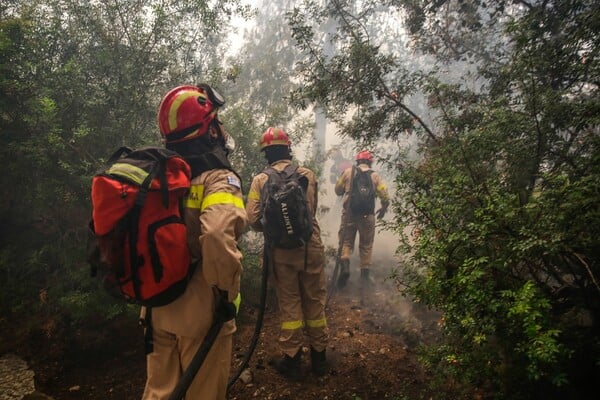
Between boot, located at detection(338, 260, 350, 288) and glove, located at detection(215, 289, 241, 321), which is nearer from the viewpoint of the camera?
glove, located at detection(215, 289, 241, 321)

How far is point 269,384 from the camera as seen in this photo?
3.82 metres

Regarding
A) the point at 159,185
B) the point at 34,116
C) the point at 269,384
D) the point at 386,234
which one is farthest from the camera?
the point at 386,234

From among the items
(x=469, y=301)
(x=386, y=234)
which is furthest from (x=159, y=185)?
(x=386, y=234)

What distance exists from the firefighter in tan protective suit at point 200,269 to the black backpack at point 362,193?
5.45 meters

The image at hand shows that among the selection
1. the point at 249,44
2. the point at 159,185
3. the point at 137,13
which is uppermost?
the point at 249,44

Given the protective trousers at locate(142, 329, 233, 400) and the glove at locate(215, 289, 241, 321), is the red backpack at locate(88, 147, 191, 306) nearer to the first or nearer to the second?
the glove at locate(215, 289, 241, 321)

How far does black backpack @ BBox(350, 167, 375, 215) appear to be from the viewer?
7.68 m

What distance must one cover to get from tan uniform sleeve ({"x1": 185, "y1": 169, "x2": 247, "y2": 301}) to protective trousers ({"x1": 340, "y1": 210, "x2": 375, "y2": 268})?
5653 millimetres

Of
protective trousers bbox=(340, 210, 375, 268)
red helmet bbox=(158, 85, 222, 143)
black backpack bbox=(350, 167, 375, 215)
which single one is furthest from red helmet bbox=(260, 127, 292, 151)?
protective trousers bbox=(340, 210, 375, 268)

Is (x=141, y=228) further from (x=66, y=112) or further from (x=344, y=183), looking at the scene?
(x=344, y=183)

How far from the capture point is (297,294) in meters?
4.20

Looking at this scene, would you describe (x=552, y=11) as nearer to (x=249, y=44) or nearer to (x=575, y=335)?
(x=575, y=335)

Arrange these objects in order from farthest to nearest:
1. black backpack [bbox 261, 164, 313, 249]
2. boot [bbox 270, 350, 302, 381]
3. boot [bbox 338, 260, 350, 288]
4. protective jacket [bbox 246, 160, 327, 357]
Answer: boot [bbox 338, 260, 350, 288]
protective jacket [bbox 246, 160, 327, 357]
boot [bbox 270, 350, 302, 381]
black backpack [bbox 261, 164, 313, 249]

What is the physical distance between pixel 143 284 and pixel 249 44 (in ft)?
40.5
